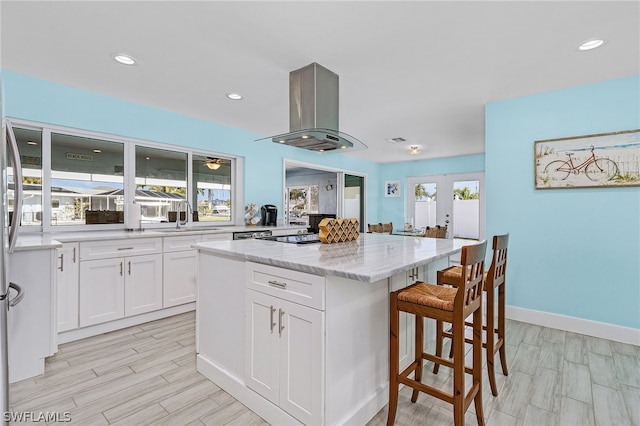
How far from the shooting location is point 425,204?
7.40 meters

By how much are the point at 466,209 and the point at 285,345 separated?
627 cm

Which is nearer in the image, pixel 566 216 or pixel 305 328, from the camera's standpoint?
pixel 305 328

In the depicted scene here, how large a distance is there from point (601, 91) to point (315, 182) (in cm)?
599

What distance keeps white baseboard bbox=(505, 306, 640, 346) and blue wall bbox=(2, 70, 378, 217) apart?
3599 millimetres

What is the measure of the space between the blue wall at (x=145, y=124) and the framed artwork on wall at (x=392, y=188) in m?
2.75

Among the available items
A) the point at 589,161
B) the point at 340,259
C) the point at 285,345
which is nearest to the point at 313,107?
the point at 340,259

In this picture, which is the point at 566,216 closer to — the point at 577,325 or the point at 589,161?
the point at 589,161

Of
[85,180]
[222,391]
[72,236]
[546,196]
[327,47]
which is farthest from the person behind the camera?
[85,180]

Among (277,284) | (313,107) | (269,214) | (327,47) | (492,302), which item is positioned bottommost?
(492,302)

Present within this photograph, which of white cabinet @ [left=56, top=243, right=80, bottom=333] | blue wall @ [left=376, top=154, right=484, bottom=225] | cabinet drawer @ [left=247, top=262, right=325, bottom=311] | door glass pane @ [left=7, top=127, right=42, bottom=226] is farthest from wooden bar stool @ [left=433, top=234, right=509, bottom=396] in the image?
blue wall @ [left=376, top=154, right=484, bottom=225]

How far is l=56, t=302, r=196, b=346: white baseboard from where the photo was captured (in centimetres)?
275

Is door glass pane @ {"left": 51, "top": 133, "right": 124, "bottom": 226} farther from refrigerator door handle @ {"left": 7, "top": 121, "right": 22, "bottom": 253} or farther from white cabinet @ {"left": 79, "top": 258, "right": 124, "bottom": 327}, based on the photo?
refrigerator door handle @ {"left": 7, "top": 121, "right": 22, "bottom": 253}

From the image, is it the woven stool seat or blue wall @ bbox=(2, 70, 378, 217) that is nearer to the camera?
the woven stool seat

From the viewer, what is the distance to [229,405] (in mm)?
1881
